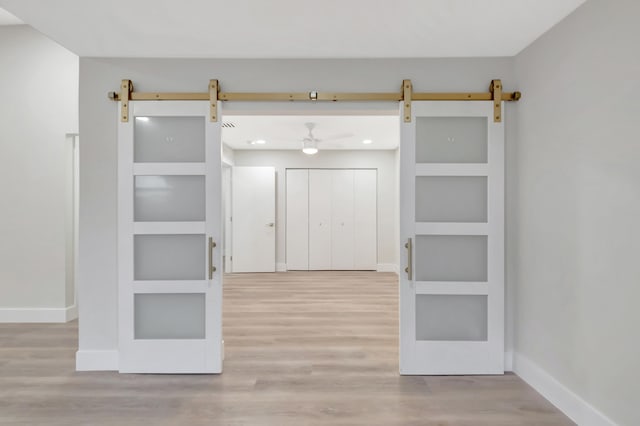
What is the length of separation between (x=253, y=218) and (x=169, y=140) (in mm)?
4649

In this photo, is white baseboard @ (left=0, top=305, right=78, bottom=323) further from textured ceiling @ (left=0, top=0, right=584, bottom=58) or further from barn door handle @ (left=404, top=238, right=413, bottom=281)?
barn door handle @ (left=404, top=238, right=413, bottom=281)

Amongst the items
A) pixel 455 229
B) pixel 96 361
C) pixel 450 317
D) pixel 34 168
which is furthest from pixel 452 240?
pixel 34 168

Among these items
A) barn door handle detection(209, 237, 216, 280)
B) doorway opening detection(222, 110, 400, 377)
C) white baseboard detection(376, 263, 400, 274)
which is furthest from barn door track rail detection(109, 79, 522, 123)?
white baseboard detection(376, 263, 400, 274)

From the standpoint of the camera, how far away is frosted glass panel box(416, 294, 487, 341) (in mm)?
2832

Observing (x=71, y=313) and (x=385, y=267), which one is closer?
(x=71, y=313)

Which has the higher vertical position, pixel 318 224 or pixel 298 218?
pixel 298 218

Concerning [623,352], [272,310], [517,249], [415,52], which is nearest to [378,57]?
[415,52]

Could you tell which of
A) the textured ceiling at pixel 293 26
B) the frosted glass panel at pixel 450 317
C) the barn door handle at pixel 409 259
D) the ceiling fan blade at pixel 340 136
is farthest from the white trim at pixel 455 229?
the ceiling fan blade at pixel 340 136

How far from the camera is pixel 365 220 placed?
7688 mm

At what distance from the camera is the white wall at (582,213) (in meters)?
1.83

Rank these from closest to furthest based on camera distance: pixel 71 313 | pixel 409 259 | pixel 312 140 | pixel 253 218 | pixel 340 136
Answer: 1. pixel 409 259
2. pixel 71 313
3. pixel 340 136
4. pixel 312 140
5. pixel 253 218

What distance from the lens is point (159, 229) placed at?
2.83 m

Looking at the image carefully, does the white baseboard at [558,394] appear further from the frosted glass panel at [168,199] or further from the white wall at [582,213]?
the frosted glass panel at [168,199]

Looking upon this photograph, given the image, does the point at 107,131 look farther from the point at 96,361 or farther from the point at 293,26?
the point at 96,361
